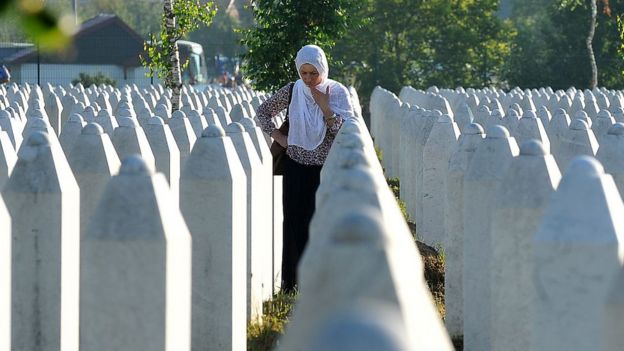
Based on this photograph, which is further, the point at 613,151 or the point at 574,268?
the point at 613,151

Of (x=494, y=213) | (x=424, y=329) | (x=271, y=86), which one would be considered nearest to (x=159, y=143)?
(x=494, y=213)

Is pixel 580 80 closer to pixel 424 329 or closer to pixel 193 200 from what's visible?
pixel 193 200

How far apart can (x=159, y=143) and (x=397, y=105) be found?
42.2 ft

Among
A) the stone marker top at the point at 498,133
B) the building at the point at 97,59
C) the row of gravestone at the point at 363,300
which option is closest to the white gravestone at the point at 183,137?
the stone marker top at the point at 498,133

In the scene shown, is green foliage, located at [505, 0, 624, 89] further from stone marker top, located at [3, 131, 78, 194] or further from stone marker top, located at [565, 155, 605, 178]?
stone marker top, located at [565, 155, 605, 178]

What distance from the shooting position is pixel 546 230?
4.20 metres

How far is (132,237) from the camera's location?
4.17 meters

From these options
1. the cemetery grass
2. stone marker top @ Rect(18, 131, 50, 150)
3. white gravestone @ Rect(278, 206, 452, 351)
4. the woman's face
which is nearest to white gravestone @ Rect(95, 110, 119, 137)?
the woman's face

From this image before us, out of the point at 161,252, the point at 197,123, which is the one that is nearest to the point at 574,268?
the point at 161,252

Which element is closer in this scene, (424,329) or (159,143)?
(424,329)

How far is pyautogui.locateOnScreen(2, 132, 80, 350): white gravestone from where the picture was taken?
515 centimetres

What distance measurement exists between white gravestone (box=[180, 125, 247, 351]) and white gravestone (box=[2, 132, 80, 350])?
0.68 meters

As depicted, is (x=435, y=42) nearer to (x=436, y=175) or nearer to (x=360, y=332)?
(x=436, y=175)

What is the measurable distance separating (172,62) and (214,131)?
12743 mm
